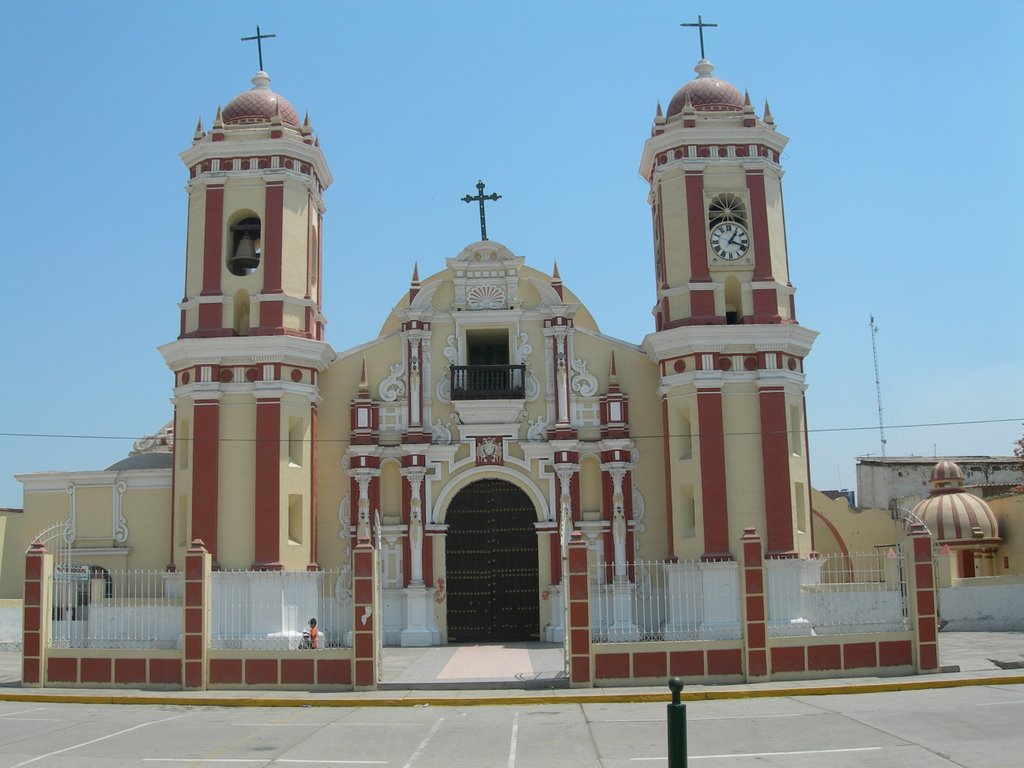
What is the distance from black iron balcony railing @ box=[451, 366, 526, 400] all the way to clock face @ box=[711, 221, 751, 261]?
18.3 feet

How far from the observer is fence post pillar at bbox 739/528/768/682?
20.3 metres

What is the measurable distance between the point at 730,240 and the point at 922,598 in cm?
1078

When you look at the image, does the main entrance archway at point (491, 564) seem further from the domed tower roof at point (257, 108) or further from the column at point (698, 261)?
the domed tower roof at point (257, 108)

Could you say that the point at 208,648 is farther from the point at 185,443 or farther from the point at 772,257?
the point at 772,257

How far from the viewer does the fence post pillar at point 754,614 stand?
66.7 feet

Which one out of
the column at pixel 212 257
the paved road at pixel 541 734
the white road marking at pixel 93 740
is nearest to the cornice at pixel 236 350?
the column at pixel 212 257

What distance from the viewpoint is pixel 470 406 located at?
2881 cm

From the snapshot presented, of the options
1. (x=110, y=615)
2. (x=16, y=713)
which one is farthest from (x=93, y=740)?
(x=110, y=615)

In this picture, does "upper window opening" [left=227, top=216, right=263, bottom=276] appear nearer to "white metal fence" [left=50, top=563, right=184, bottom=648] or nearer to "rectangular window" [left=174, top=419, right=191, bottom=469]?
"rectangular window" [left=174, top=419, right=191, bottom=469]

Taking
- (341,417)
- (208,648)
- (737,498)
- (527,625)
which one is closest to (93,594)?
(208,648)

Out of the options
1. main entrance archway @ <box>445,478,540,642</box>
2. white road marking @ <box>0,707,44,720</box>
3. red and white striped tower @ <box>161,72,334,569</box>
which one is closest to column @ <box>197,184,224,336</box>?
red and white striped tower @ <box>161,72,334,569</box>

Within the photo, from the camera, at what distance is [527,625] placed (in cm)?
2827

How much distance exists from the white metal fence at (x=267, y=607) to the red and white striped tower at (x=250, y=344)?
45 centimetres

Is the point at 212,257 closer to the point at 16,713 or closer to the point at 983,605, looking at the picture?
the point at 16,713
